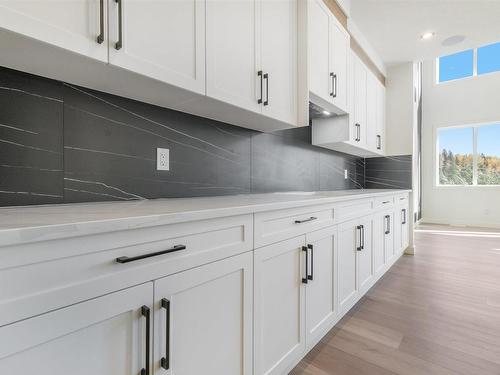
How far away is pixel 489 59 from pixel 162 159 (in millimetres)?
7158

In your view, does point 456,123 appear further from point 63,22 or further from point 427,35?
point 63,22

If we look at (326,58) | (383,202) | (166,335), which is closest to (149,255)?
(166,335)

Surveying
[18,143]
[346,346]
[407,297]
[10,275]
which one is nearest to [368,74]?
[407,297]

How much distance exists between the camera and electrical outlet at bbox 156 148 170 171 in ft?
4.55

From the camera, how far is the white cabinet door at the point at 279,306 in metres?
1.12

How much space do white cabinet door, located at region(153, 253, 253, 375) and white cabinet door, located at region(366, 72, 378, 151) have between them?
2695 mm

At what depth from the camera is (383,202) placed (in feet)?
8.83

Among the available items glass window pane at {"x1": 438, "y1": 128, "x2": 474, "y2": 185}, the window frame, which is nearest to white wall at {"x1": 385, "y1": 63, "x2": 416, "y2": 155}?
the window frame

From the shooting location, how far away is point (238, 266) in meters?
1.02

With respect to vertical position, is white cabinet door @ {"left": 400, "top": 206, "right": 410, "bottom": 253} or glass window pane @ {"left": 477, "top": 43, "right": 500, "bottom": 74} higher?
glass window pane @ {"left": 477, "top": 43, "right": 500, "bottom": 74}

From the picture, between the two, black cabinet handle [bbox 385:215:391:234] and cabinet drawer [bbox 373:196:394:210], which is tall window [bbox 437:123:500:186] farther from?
black cabinet handle [bbox 385:215:391:234]

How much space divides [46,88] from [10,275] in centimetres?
82

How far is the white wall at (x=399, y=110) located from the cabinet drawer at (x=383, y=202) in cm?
116

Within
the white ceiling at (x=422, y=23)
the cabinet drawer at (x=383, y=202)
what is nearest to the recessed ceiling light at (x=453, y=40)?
the white ceiling at (x=422, y=23)
